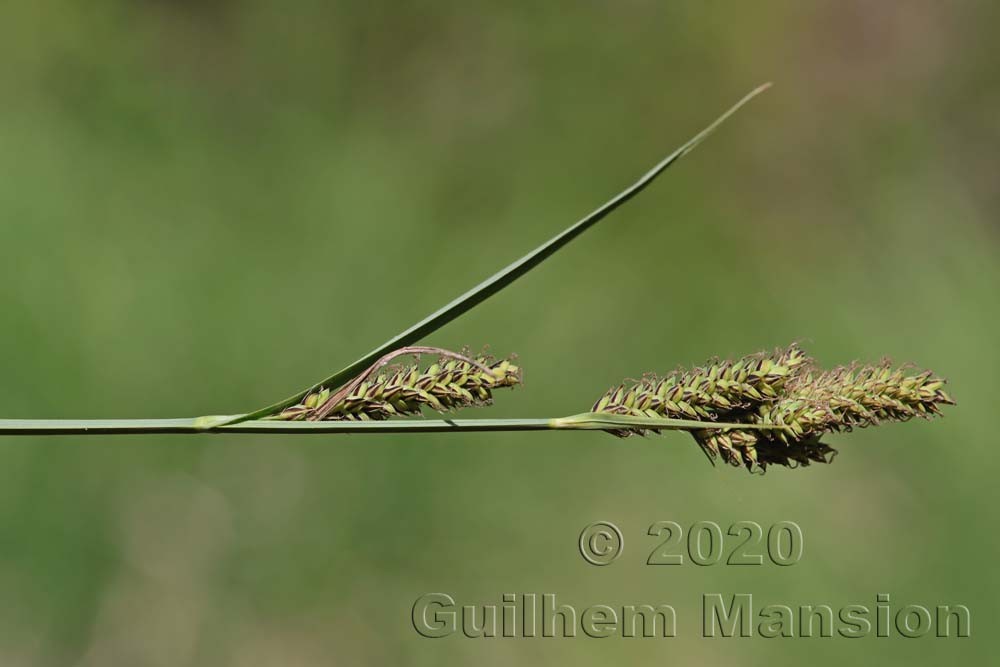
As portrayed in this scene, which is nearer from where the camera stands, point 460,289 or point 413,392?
point 413,392

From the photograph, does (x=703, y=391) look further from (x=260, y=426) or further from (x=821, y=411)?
(x=260, y=426)

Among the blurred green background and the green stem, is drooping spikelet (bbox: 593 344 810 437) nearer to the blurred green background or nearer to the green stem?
the green stem

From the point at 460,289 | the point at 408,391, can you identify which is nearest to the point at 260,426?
the point at 408,391

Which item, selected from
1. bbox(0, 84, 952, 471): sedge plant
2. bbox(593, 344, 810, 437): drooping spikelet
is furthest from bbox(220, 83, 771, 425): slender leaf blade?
bbox(593, 344, 810, 437): drooping spikelet

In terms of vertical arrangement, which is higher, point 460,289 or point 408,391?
point 460,289

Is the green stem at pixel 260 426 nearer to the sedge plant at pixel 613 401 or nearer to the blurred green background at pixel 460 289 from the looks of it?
the sedge plant at pixel 613 401

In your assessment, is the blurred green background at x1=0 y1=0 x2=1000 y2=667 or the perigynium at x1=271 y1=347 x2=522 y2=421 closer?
the perigynium at x1=271 y1=347 x2=522 y2=421

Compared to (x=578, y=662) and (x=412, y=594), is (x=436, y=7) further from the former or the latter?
(x=578, y=662)
